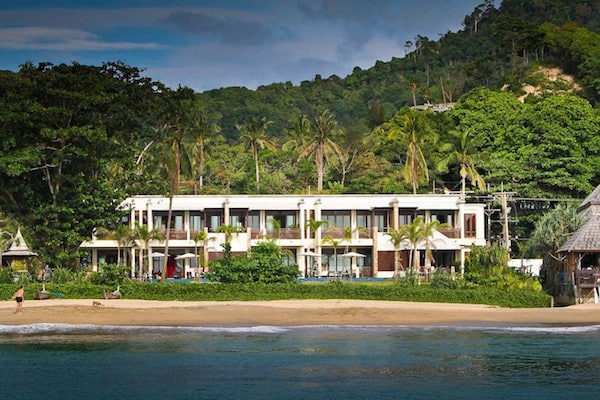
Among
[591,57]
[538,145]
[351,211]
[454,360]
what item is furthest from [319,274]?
[591,57]

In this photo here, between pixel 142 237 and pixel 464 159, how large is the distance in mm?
28246

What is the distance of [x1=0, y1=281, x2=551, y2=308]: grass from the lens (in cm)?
4841

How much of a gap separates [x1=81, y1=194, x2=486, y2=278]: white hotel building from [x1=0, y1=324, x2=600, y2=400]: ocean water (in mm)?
24905

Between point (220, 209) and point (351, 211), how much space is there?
8799mm

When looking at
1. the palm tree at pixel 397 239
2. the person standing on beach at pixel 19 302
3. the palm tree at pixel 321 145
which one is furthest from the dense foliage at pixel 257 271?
the palm tree at pixel 321 145

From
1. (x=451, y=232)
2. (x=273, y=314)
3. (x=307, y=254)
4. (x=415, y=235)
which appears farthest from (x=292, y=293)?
(x=451, y=232)

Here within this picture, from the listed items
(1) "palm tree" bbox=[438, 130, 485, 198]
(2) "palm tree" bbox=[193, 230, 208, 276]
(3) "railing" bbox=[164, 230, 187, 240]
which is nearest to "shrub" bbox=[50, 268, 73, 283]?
(2) "palm tree" bbox=[193, 230, 208, 276]

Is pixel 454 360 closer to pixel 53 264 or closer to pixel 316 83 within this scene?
pixel 53 264

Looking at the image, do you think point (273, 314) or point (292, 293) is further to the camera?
point (292, 293)

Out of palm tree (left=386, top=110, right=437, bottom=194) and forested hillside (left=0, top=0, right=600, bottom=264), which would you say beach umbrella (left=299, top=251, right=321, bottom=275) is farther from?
palm tree (left=386, top=110, right=437, bottom=194)

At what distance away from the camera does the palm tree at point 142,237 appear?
65312 mm

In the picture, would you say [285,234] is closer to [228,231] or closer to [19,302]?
[228,231]

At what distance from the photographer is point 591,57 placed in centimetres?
11394

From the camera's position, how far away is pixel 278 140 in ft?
408
